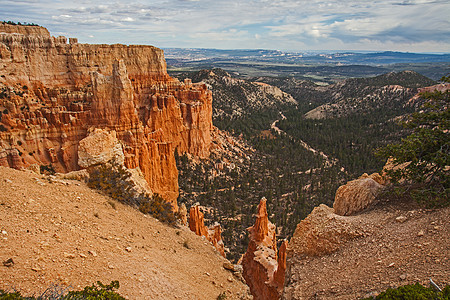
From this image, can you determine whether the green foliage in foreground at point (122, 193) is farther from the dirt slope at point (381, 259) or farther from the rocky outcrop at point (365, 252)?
the dirt slope at point (381, 259)

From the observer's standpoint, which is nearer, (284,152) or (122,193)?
(122,193)

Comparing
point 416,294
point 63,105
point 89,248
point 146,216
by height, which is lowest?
point 146,216

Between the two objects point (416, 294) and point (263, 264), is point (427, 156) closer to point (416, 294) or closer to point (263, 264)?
point (416, 294)

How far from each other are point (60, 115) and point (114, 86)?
4.61 meters

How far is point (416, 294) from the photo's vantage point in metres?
6.44

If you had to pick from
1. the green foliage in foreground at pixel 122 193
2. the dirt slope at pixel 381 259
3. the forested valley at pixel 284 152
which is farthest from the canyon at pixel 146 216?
the green foliage in foreground at pixel 122 193

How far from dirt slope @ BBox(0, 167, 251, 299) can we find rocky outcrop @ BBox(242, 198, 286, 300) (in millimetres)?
6294

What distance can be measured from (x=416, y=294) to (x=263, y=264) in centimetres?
1436

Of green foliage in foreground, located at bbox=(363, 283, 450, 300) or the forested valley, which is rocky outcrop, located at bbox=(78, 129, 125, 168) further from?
the forested valley

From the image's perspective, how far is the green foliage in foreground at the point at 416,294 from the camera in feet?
20.4

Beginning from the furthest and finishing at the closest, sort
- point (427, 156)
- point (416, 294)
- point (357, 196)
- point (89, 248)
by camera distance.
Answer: point (357, 196) → point (427, 156) → point (89, 248) → point (416, 294)

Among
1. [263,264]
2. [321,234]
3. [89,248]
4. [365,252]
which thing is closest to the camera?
[89,248]

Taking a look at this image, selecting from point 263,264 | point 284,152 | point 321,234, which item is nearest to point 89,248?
point 321,234

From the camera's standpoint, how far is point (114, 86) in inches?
904
